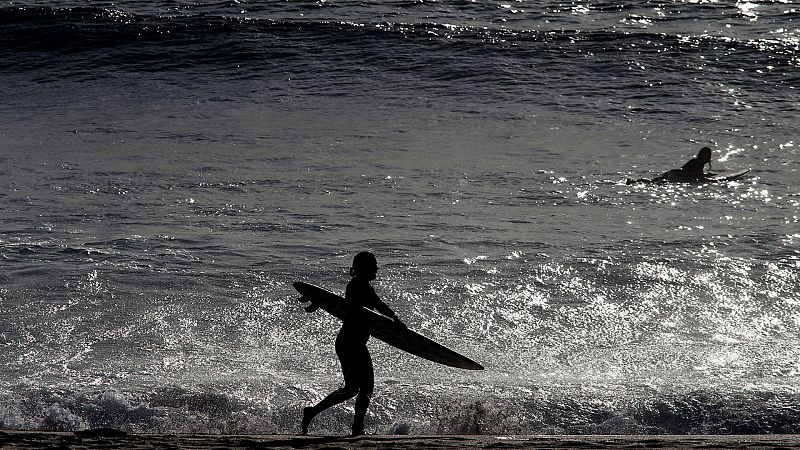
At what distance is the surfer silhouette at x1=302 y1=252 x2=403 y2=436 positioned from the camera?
586 cm

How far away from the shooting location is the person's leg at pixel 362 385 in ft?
19.6

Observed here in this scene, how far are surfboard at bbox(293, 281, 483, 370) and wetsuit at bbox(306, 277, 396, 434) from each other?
0.15 feet

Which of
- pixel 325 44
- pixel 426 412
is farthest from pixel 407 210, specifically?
pixel 325 44

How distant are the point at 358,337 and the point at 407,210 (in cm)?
697

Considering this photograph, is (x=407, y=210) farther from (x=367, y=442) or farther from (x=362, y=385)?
(x=367, y=442)

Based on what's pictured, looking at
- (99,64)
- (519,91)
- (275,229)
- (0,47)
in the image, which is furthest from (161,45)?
(275,229)

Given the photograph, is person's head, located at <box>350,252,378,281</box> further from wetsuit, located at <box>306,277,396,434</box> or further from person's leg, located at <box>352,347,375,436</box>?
person's leg, located at <box>352,347,375,436</box>

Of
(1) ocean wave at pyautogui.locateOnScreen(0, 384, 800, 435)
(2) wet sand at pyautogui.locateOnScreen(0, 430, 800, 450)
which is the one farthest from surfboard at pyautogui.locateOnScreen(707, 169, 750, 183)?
(2) wet sand at pyautogui.locateOnScreen(0, 430, 800, 450)

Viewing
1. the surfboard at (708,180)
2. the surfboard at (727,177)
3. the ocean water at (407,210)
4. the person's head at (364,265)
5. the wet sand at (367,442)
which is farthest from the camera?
the surfboard at (727,177)

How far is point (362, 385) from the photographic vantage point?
19.8 feet

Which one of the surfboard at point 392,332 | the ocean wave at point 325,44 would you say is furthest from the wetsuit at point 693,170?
the surfboard at point 392,332

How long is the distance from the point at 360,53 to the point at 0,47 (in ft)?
26.7

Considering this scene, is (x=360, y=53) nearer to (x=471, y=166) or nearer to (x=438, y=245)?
(x=471, y=166)

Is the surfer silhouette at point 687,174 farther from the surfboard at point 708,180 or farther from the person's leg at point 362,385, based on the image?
the person's leg at point 362,385
